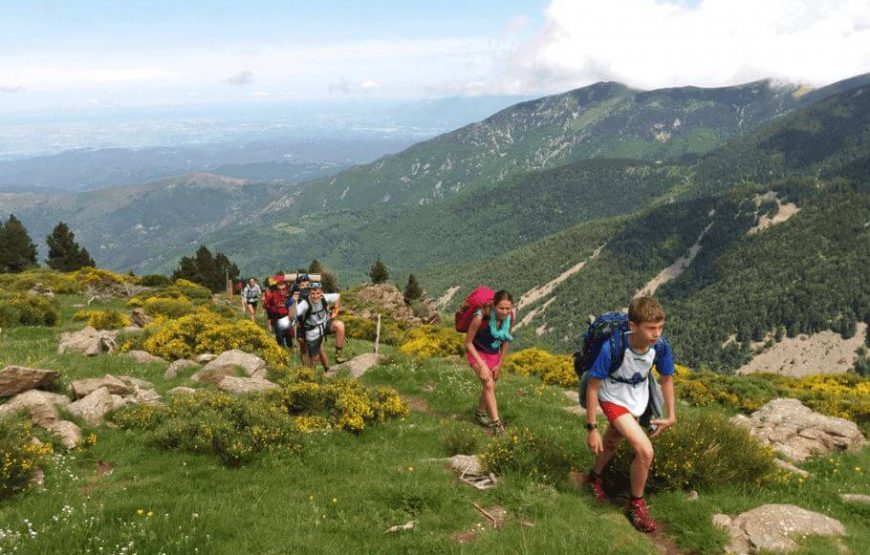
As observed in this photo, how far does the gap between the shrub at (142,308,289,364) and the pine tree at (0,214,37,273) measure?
192 feet

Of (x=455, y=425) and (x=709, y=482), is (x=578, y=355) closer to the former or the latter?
(x=709, y=482)

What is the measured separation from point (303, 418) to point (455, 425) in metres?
3.41

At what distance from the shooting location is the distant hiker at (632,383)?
661 cm

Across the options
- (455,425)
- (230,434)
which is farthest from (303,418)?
(455,425)

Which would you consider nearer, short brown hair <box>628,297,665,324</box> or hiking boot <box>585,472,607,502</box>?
short brown hair <box>628,297,665,324</box>

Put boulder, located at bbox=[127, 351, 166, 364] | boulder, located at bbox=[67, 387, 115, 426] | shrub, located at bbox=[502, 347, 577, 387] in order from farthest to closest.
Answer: shrub, located at bbox=[502, 347, 577, 387] < boulder, located at bbox=[127, 351, 166, 364] < boulder, located at bbox=[67, 387, 115, 426]

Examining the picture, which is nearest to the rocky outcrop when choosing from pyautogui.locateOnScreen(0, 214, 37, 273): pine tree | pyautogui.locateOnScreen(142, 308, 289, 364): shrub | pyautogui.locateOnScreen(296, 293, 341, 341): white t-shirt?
pyautogui.locateOnScreen(142, 308, 289, 364): shrub

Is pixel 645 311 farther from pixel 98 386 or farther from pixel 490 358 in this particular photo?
pixel 98 386

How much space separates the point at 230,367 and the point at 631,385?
12032 millimetres

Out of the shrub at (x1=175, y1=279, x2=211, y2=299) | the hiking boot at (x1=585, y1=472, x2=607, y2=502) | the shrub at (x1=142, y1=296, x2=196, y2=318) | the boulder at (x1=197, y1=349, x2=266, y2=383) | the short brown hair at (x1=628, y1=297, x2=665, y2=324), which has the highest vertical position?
the short brown hair at (x1=628, y1=297, x2=665, y2=324)

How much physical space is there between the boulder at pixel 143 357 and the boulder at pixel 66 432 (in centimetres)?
728

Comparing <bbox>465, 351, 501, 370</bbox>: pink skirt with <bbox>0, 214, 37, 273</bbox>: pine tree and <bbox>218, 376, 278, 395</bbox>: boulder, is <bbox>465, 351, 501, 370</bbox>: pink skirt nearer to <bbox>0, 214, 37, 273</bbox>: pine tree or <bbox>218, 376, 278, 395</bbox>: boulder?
<bbox>218, 376, 278, 395</bbox>: boulder

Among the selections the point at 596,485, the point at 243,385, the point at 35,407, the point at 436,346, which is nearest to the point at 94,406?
the point at 35,407

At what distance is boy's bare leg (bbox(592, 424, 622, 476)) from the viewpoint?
284 inches
